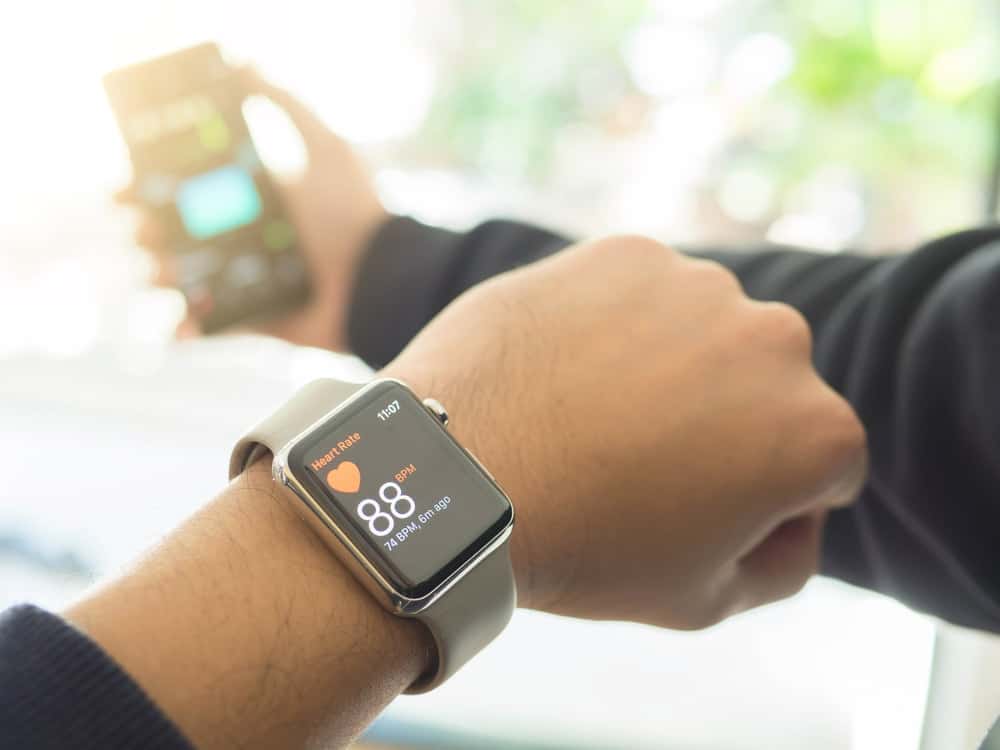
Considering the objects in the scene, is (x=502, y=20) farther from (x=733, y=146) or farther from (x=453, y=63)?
(x=733, y=146)

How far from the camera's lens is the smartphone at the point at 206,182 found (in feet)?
2.88

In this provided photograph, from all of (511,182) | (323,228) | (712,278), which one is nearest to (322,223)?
(323,228)

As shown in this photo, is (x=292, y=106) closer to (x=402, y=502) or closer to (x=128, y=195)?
(x=128, y=195)

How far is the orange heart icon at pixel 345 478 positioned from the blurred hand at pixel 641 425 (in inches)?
3.1

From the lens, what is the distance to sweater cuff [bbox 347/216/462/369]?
88cm

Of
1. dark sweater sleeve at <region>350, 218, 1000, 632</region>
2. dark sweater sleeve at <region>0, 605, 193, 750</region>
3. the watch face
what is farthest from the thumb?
dark sweater sleeve at <region>0, 605, 193, 750</region>

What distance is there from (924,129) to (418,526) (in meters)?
0.95

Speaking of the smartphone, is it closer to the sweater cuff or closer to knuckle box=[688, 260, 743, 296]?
the sweater cuff

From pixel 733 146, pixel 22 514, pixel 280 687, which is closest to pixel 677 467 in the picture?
pixel 280 687

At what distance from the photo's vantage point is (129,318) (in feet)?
4.21

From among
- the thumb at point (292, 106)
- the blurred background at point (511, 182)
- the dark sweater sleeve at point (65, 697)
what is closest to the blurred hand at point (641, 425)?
the dark sweater sleeve at point (65, 697)

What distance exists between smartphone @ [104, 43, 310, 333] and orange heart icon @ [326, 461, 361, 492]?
1.61 ft

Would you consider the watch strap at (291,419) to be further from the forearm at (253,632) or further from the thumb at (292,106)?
the thumb at (292,106)

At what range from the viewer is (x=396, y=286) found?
2.97ft
